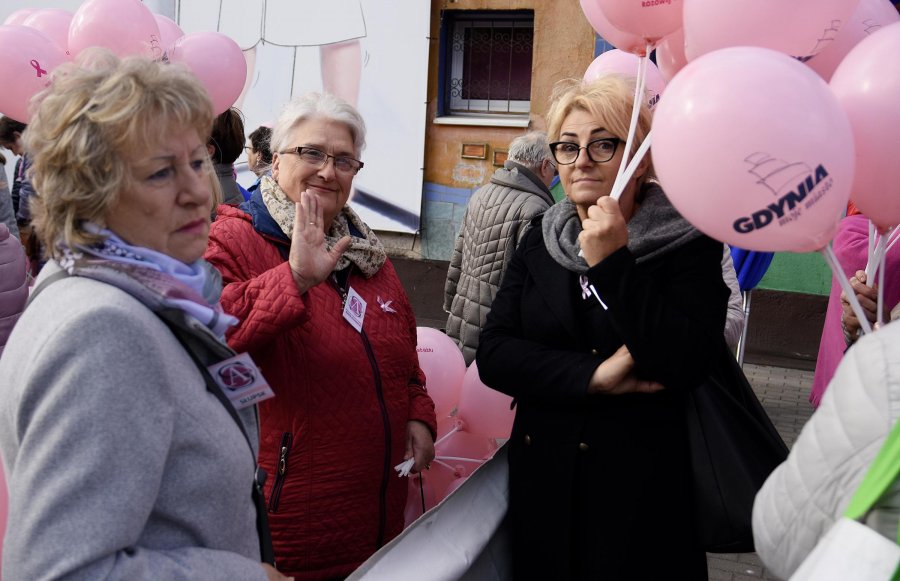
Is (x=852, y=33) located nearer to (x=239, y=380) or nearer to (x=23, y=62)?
(x=239, y=380)

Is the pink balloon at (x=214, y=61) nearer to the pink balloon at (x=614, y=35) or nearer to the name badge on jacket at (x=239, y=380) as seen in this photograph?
the pink balloon at (x=614, y=35)

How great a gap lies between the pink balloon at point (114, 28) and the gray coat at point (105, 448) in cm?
212

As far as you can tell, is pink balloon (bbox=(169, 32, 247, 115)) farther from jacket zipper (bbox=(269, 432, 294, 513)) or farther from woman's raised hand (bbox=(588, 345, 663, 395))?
woman's raised hand (bbox=(588, 345, 663, 395))

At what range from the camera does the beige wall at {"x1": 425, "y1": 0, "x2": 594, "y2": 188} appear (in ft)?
28.5

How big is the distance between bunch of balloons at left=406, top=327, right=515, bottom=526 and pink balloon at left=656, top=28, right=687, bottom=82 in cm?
129

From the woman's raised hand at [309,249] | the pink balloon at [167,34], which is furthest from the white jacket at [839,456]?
the pink balloon at [167,34]

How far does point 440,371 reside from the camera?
3.47 metres

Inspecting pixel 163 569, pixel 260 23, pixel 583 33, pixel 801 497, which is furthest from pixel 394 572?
pixel 260 23

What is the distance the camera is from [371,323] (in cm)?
250

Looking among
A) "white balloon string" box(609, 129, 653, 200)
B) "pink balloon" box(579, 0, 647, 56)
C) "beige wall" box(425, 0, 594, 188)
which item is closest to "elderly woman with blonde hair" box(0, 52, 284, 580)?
"white balloon string" box(609, 129, 653, 200)

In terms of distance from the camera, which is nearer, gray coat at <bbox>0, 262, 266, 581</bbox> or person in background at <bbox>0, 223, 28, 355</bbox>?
gray coat at <bbox>0, 262, 266, 581</bbox>

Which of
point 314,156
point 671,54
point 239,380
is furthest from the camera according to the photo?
point 671,54

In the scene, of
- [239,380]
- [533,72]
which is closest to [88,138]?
[239,380]

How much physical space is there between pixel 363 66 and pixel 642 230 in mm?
7580
